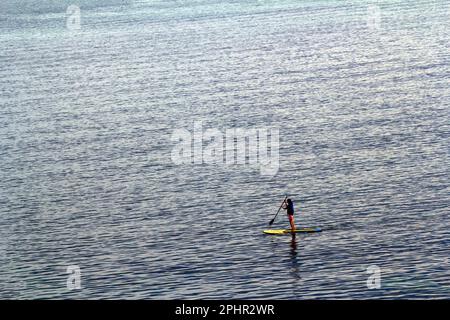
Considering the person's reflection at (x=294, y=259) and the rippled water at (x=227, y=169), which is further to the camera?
the rippled water at (x=227, y=169)

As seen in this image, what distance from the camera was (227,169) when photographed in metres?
78.8

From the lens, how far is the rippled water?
54.0 m

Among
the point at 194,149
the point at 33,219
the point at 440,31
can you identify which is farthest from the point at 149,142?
the point at 440,31

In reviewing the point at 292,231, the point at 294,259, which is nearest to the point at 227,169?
the point at 292,231

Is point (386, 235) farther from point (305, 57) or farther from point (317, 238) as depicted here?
point (305, 57)

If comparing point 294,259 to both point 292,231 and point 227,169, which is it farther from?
point 227,169

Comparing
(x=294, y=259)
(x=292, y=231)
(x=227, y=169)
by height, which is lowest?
(x=294, y=259)

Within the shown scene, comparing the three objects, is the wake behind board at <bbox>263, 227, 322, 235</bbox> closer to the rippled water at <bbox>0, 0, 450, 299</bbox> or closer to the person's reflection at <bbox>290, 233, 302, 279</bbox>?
the person's reflection at <bbox>290, 233, 302, 279</bbox>

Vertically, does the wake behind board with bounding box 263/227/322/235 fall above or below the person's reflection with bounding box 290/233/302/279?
above

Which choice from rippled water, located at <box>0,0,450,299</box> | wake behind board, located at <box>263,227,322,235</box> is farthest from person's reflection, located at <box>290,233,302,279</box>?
wake behind board, located at <box>263,227,322,235</box>

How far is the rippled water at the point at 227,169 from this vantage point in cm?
5400

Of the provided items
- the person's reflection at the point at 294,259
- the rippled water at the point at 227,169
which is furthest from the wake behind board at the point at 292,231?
the rippled water at the point at 227,169

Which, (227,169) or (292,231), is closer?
(292,231)

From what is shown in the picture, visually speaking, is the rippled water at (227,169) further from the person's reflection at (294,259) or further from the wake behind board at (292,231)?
the wake behind board at (292,231)
